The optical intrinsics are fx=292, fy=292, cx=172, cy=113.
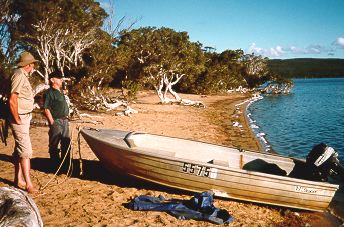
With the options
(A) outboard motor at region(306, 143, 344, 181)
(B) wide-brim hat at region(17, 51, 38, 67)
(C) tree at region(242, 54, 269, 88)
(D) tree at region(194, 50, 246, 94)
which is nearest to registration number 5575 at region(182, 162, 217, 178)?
(A) outboard motor at region(306, 143, 344, 181)

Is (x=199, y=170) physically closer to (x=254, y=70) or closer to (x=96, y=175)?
(x=96, y=175)

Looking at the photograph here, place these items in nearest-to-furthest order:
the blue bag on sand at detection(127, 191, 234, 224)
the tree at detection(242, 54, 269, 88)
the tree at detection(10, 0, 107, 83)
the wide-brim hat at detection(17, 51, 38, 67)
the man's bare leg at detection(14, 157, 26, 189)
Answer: the wide-brim hat at detection(17, 51, 38, 67), the blue bag on sand at detection(127, 191, 234, 224), the man's bare leg at detection(14, 157, 26, 189), the tree at detection(10, 0, 107, 83), the tree at detection(242, 54, 269, 88)

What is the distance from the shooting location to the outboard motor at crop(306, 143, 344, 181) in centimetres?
669

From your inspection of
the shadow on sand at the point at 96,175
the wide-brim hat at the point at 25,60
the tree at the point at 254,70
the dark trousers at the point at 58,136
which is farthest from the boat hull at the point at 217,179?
the tree at the point at 254,70

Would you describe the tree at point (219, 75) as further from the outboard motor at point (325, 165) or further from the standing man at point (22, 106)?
the standing man at point (22, 106)

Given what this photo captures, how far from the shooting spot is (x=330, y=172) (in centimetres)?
675

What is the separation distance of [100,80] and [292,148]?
45.2ft

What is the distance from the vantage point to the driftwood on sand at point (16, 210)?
3436 mm

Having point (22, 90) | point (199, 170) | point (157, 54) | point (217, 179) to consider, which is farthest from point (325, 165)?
point (157, 54)

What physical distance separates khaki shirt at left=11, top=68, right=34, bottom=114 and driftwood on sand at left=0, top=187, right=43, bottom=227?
6.57 ft

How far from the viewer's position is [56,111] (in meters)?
6.80

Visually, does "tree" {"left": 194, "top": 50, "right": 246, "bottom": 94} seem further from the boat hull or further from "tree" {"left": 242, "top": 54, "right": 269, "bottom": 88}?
the boat hull

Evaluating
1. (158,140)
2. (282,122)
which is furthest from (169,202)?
(282,122)

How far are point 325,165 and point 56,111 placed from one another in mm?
6407
